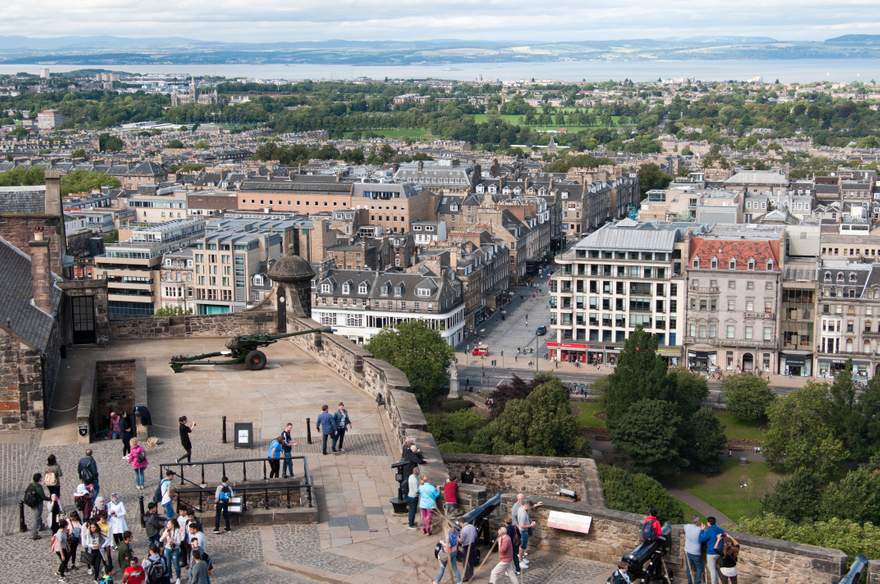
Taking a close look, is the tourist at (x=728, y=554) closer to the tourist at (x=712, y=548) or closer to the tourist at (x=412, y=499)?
the tourist at (x=712, y=548)

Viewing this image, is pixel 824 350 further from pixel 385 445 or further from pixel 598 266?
pixel 385 445

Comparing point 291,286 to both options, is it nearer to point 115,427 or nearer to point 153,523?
point 115,427

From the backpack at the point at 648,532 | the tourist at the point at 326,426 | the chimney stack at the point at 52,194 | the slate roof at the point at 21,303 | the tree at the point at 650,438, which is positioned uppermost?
the chimney stack at the point at 52,194

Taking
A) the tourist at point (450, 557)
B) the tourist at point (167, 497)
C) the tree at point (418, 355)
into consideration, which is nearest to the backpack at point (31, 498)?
the tourist at point (167, 497)

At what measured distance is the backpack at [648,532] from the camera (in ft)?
41.6

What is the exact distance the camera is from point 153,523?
14617 millimetres

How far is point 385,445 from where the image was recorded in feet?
60.7

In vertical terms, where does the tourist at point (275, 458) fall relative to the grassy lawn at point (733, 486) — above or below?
above

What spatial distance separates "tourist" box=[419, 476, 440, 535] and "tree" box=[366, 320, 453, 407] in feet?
179

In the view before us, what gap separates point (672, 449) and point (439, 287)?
34543 mm

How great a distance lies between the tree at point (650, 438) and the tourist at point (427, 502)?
45.2 m

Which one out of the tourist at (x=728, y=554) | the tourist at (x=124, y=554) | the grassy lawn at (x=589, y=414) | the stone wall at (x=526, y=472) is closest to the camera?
the tourist at (x=728, y=554)

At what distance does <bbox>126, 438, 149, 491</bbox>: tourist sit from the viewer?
16.7 m

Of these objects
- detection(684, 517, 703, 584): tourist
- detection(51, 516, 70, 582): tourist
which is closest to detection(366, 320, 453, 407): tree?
detection(51, 516, 70, 582): tourist
